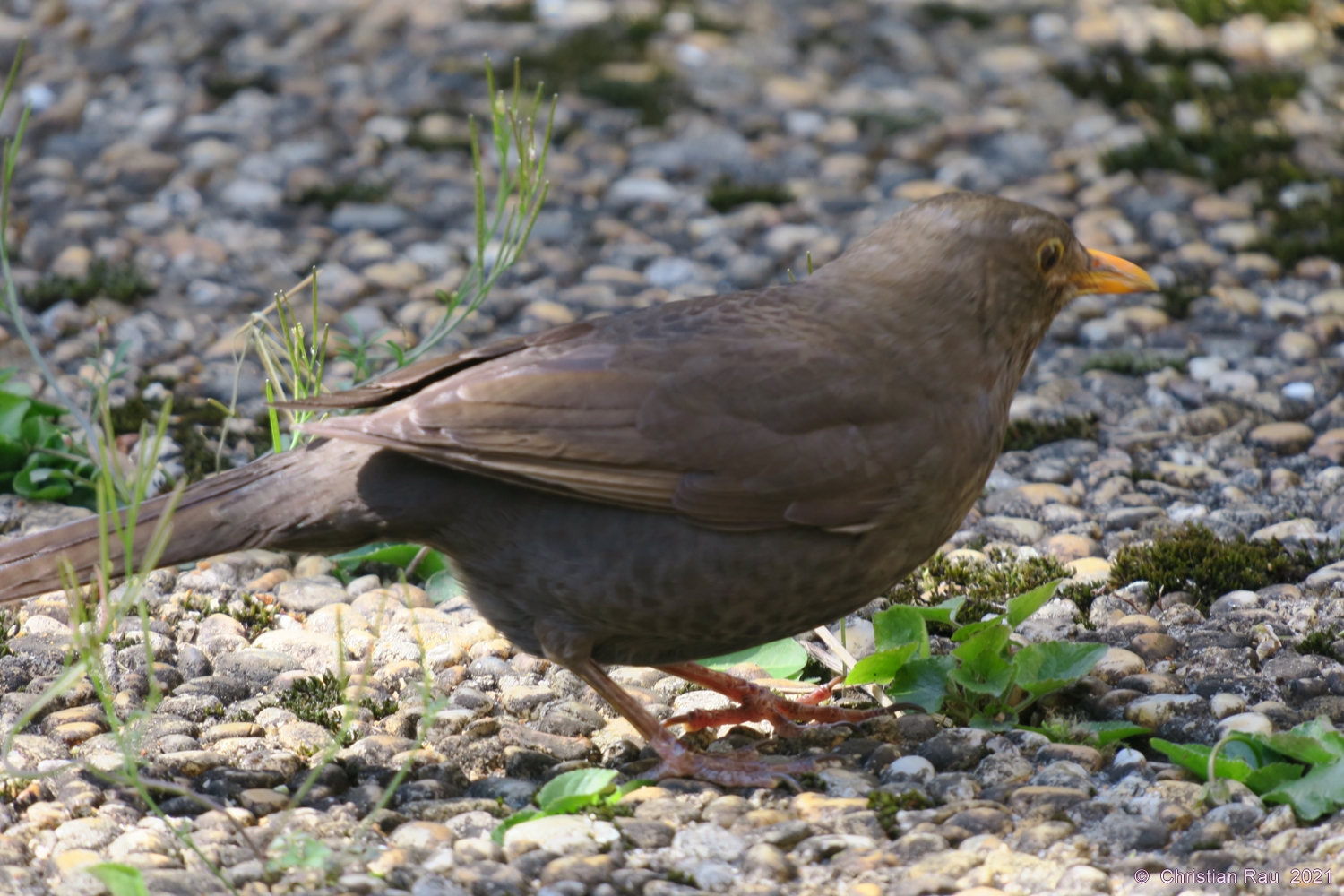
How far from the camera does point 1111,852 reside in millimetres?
2959

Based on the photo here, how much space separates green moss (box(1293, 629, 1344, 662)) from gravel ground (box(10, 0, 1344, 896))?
0.06 meters

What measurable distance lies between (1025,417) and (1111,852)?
108 inches

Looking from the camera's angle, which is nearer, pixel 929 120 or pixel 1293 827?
pixel 1293 827

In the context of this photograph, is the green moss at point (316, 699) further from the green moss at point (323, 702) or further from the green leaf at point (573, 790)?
the green leaf at point (573, 790)

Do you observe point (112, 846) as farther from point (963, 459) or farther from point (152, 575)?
point (963, 459)

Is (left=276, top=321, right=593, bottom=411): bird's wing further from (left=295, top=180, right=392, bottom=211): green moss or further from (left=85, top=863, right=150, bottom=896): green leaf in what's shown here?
(left=295, top=180, right=392, bottom=211): green moss

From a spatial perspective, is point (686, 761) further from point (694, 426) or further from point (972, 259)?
point (972, 259)

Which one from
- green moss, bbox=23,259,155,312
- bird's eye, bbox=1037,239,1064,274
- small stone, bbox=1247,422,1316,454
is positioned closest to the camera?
bird's eye, bbox=1037,239,1064,274

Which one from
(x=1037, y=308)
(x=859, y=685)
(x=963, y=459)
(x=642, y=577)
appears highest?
(x=1037, y=308)

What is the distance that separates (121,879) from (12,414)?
2586 millimetres

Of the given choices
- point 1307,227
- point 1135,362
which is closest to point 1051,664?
point 1135,362

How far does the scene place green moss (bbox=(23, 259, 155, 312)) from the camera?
6.10m

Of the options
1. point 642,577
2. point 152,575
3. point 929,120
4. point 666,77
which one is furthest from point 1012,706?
point 666,77

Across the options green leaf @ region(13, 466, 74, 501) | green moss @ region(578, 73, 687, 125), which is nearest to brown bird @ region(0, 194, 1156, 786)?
green leaf @ region(13, 466, 74, 501)
